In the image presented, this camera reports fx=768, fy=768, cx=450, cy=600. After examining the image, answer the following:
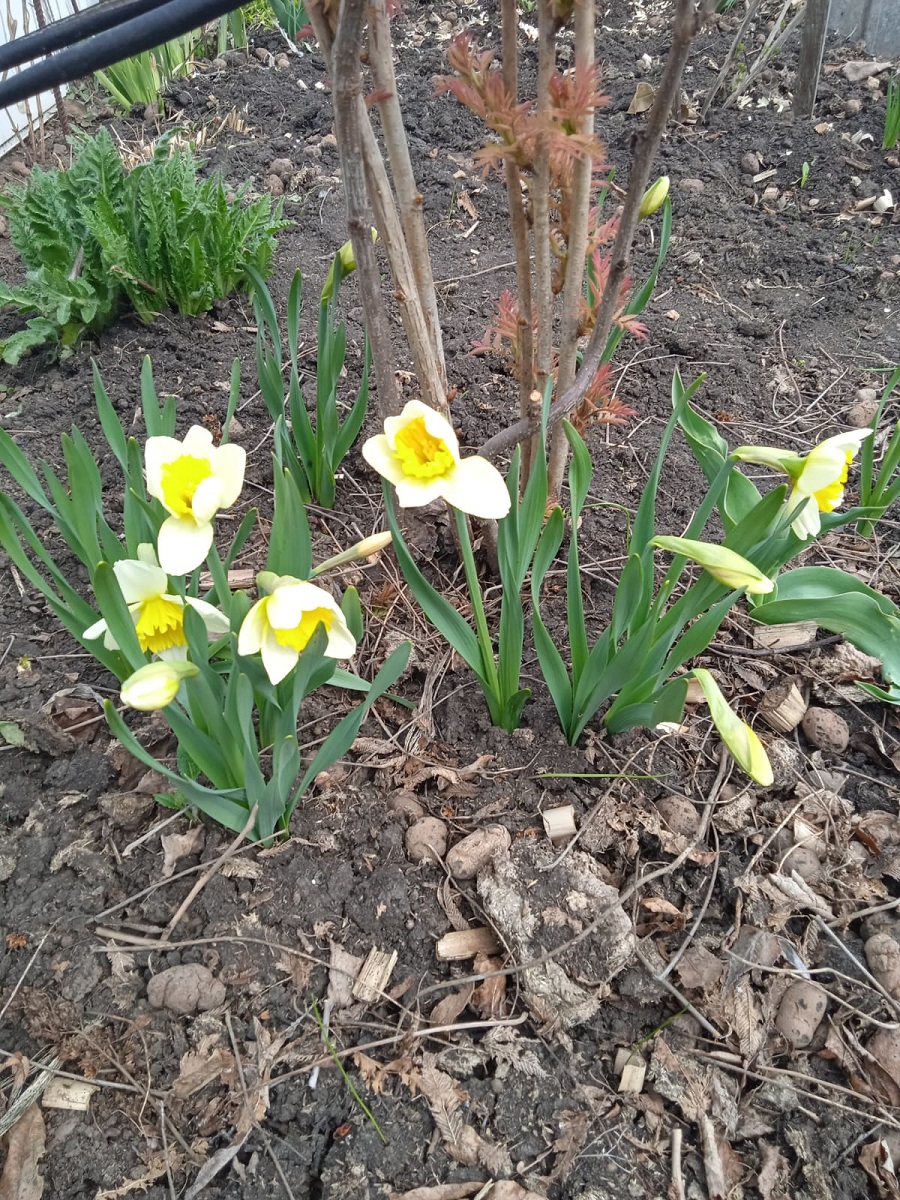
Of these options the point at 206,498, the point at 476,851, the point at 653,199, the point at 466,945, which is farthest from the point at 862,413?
the point at 206,498

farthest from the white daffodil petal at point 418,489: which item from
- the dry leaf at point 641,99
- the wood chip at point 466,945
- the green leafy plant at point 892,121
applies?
the green leafy plant at point 892,121

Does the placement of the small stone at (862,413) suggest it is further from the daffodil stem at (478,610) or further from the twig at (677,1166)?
the twig at (677,1166)

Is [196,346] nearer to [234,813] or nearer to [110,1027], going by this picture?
[234,813]

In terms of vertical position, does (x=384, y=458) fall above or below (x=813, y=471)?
above

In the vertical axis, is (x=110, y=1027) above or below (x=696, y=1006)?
above

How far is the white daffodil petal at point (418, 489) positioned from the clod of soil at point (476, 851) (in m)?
0.64

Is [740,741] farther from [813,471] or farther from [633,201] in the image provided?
[633,201]

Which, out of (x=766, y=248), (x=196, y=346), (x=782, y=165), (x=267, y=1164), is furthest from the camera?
(x=782, y=165)

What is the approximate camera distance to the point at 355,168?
135 centimetres

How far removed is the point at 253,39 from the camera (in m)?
4.62

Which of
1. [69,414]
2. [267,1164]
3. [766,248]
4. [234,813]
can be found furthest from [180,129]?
[267,1164]

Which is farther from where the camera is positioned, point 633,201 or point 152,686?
point 633,201

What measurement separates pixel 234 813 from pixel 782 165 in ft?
11.4

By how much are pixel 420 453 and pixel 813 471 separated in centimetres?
61
